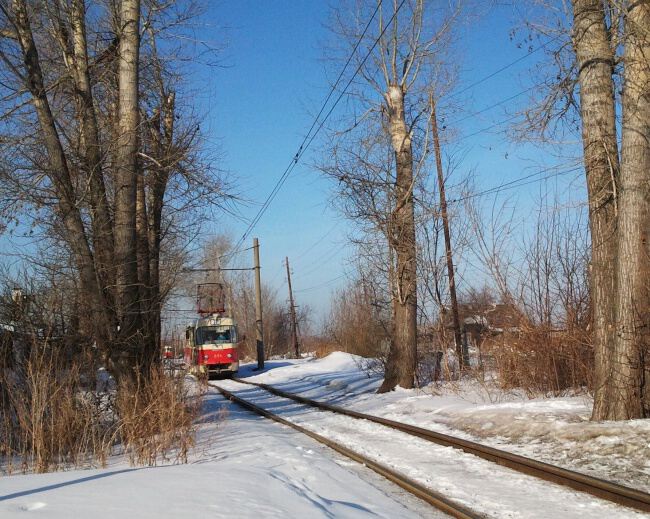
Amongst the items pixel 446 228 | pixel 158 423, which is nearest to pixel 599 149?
pixel 158 423

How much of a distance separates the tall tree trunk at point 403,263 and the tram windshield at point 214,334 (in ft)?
57.7

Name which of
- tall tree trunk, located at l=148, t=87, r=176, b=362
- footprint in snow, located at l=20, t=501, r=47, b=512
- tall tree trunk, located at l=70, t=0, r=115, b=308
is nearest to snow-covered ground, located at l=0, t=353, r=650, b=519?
footprint in snow, located at l=20, t=501, r=47, b=512

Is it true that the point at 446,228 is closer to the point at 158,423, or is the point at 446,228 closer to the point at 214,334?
the point at 158,423

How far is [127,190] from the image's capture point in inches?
462

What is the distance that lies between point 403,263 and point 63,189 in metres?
9.30

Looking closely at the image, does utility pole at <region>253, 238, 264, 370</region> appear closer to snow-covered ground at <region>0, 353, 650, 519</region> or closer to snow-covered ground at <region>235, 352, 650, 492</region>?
snow-covered ground at <region>235, 352, 650, 492</region>

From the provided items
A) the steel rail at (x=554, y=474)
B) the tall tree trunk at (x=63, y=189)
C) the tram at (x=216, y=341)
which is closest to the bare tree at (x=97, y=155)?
the tall tree trunk at (x=63, y=189)

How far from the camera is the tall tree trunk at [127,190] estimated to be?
11.4 m

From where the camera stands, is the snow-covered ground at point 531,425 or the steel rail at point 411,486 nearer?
the steel rail at point 411,486

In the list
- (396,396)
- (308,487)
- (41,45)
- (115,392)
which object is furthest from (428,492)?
(41,45)

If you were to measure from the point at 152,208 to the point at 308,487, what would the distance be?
11.9 meters

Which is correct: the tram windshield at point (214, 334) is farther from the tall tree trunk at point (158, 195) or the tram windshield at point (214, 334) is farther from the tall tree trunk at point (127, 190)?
the tall tree trunk at point (127, 190)

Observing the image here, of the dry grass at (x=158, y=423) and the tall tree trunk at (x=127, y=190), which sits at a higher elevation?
the tall tree trunk at (x=127, y=190)

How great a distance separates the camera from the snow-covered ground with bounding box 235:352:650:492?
732 centimetres
